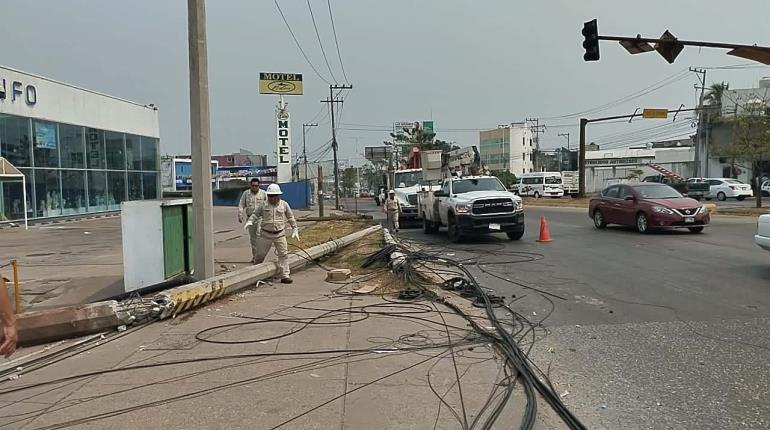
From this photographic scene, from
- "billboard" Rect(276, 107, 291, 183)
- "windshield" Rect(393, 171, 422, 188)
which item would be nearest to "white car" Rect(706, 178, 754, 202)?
"windshield" Rect(393, 171, 422, 188)

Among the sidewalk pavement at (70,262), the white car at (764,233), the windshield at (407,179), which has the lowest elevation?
the sidewalk pavement at (70,262)

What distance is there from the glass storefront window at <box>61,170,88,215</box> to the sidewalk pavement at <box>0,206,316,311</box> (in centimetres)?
942

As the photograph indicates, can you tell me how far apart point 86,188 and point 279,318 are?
31.2m

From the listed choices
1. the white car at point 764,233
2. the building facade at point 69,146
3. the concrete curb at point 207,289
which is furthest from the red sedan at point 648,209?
the building facade at point 69,146

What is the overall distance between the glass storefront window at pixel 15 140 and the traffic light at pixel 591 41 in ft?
81.6

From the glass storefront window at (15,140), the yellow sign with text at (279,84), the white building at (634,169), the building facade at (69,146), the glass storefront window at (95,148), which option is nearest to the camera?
the glass storefront window at (15,140)

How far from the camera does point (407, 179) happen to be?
90.5ft

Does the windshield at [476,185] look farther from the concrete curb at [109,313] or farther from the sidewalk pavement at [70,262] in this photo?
the concrete curb at [109,313]

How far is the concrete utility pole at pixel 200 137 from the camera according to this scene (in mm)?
9344

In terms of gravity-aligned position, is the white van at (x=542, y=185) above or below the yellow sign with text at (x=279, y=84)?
below

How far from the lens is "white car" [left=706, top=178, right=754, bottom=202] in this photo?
42.0 m

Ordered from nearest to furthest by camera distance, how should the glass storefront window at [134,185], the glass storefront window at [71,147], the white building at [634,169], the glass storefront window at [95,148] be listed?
the glass storefront window at [71,147]
the glass storefront window at [95,148]
the glass storefront window at [134,185]
the white building at [634,169]

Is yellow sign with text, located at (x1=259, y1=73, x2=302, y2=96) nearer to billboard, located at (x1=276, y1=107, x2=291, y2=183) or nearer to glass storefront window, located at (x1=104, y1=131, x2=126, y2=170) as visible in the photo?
billboard, located at (x1=276, y1=107, x2=291, y2=183)

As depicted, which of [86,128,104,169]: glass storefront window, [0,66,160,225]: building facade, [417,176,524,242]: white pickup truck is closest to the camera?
[417,176,524,242]: white pickup truck
